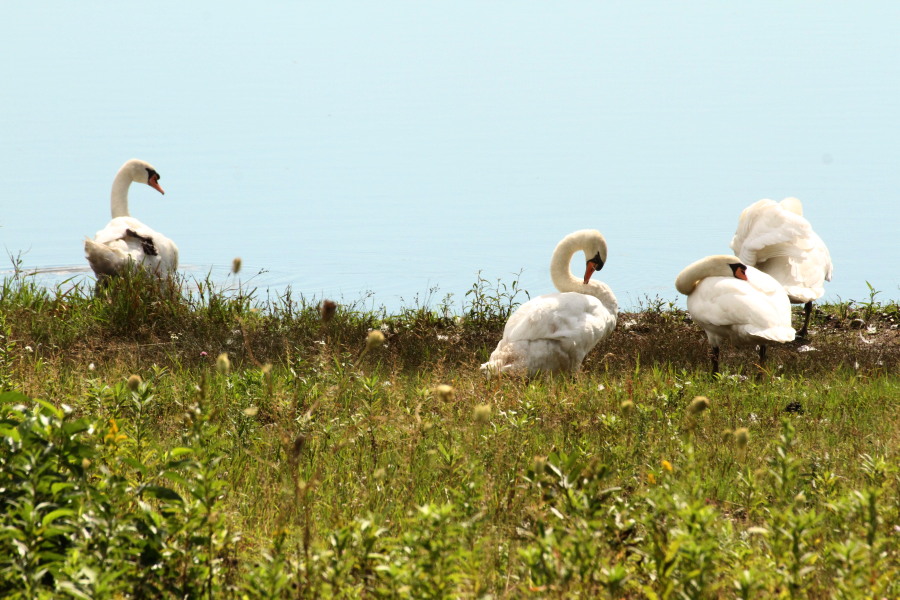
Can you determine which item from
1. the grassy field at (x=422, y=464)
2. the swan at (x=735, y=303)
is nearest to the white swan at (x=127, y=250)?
the grassy field at (x=422, y=464)

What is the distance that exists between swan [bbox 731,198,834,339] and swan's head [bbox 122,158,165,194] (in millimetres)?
7478

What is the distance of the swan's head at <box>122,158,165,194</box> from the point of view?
13.2m

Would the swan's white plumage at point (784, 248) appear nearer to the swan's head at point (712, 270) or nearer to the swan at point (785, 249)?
the swan at point (785, 249)

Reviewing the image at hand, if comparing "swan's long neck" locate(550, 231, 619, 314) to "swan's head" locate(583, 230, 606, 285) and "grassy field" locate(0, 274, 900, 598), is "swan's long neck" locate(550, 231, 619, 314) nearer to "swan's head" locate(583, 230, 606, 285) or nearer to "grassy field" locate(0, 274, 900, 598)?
"swan's head" locate(583, 230, 606, 285)

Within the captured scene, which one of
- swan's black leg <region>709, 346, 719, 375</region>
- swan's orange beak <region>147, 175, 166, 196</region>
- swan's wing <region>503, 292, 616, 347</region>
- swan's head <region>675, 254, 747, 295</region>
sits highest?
swan's orange beak <region>147, 175, 166, 196</region>

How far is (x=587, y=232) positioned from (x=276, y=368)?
10.3 feet

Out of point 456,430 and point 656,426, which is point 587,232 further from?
point 456,430

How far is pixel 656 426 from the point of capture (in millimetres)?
5922

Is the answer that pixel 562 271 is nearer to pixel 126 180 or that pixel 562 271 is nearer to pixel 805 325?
pixel 805 325

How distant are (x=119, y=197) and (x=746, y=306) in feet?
25.9

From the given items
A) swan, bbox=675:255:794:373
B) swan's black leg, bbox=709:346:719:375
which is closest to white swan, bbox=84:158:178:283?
swan, bbox=675:255:794:373

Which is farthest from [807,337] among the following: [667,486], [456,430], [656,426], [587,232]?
[667,486]

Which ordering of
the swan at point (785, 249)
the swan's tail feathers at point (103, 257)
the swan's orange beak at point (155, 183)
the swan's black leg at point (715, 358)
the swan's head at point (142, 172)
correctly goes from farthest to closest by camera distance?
the swan's orange beak at point (155, 183), the swan's head at point (142, 172), the swan's tail feathers at point (103, 257), the swan at point (785, 249), the swan's black leg at point (715, 358)

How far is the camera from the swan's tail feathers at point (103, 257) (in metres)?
10.3
